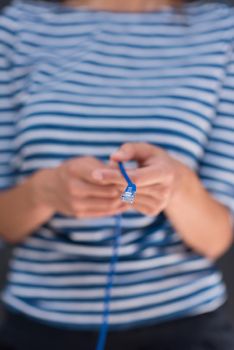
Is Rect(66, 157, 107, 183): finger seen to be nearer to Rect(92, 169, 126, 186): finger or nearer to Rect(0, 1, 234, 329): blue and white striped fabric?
Rect(92, 169, 126, 186): finger

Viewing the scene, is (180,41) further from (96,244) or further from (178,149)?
(96,244)

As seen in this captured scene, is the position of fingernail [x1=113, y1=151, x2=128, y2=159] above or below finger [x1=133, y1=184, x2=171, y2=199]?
above

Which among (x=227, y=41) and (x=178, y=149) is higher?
(x=227, y=41)

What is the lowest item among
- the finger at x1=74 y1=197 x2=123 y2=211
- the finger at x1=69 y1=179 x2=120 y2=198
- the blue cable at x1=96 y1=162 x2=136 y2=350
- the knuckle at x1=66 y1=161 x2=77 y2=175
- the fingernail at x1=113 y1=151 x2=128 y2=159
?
the blue cable at x1=96 y1=162 x2=136 y2=350

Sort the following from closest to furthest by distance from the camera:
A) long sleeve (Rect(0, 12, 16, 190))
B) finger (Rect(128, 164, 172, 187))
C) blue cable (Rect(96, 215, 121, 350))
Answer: finger (Rect(128, 164, 172, 187)), blue cable (Rect(96, 215, 121, 350)), long sleeve (Rect(0, 12, 16, 190))

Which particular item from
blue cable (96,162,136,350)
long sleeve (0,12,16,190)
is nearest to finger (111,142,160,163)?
blue cable (96,162,136,350)

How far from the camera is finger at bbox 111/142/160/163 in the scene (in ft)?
2.24

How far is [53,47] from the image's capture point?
0.91m

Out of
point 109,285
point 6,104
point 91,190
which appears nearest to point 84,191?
point 91,190

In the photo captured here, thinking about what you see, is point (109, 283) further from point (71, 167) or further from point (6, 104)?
point (6, 104)

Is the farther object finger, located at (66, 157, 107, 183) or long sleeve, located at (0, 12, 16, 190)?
long sleeve, located at (0, 12, 16, 190)

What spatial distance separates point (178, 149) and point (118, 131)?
86 mm

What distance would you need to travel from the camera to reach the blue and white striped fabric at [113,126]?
0.80 m

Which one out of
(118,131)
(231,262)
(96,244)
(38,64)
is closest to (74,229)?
(96,244)
